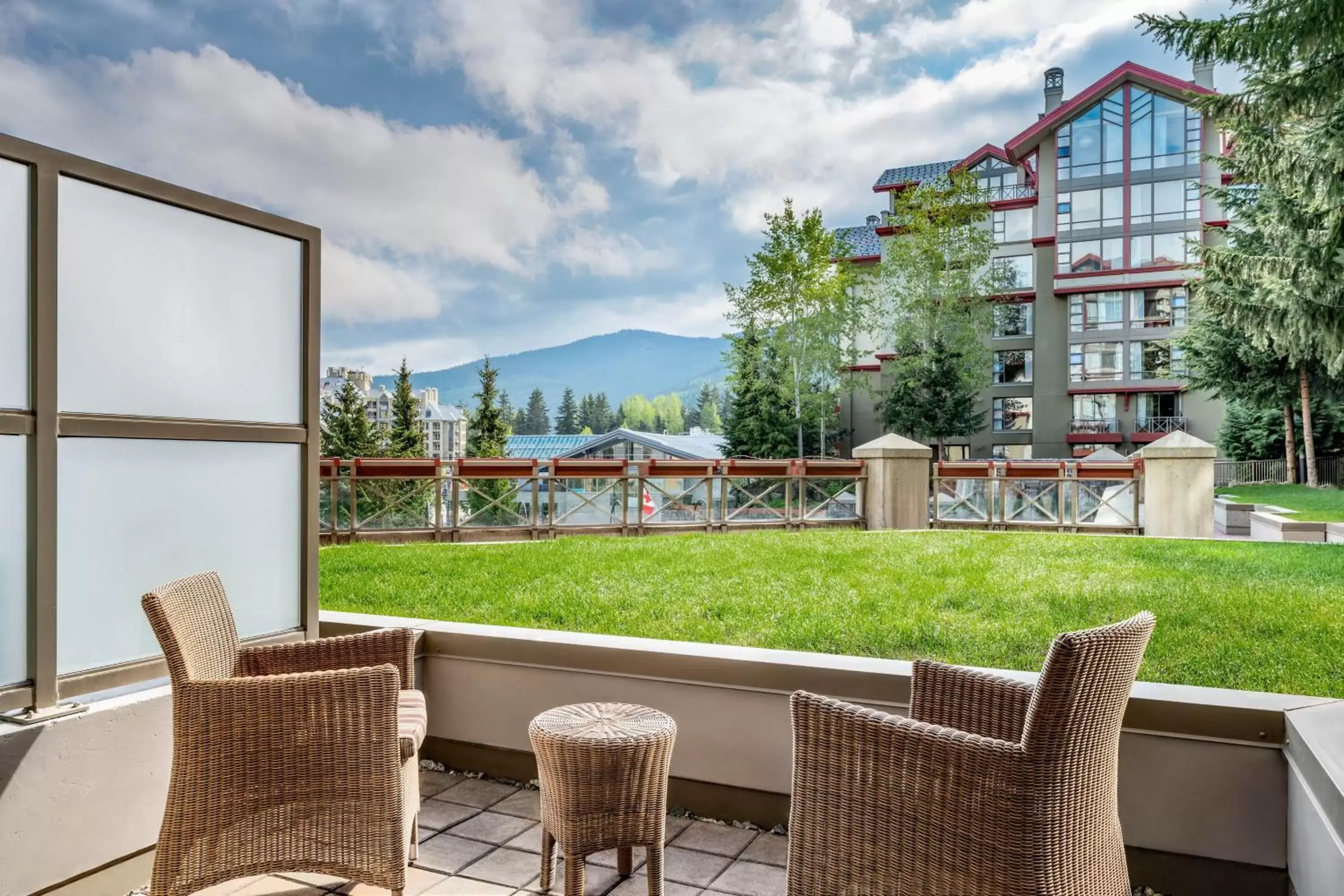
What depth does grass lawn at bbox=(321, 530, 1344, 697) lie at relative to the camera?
3275 mm

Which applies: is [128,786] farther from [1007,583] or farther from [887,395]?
[887,395]

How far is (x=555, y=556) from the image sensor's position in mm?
5902

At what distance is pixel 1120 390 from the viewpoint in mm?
24547

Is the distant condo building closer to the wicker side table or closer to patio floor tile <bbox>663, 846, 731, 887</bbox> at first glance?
patio floor tile <bbox>663, 846, 731, 887</bbox>

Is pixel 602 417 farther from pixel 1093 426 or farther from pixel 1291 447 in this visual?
pixel 1291 447

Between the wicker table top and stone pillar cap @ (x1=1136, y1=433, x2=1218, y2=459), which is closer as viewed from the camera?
the wicker table top

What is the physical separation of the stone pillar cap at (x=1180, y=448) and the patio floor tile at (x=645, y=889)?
8313 millimetres

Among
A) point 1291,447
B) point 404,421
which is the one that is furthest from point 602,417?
point 1291,447

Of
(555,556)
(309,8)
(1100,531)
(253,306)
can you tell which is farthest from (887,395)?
(309,8)

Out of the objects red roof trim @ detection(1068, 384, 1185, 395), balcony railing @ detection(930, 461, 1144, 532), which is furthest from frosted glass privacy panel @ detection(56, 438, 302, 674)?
red roof trim @ detection(1068, 384, 1185, 395)

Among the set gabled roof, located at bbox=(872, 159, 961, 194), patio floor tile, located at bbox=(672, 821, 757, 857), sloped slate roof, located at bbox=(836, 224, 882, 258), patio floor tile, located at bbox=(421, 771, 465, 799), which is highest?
gabled roof, located at bbox=(872, 159, 961, 194)

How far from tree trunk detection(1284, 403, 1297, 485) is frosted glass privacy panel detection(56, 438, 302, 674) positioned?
2255 cm

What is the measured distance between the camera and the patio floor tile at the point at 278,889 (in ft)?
7.80

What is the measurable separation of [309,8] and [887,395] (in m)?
37.2
